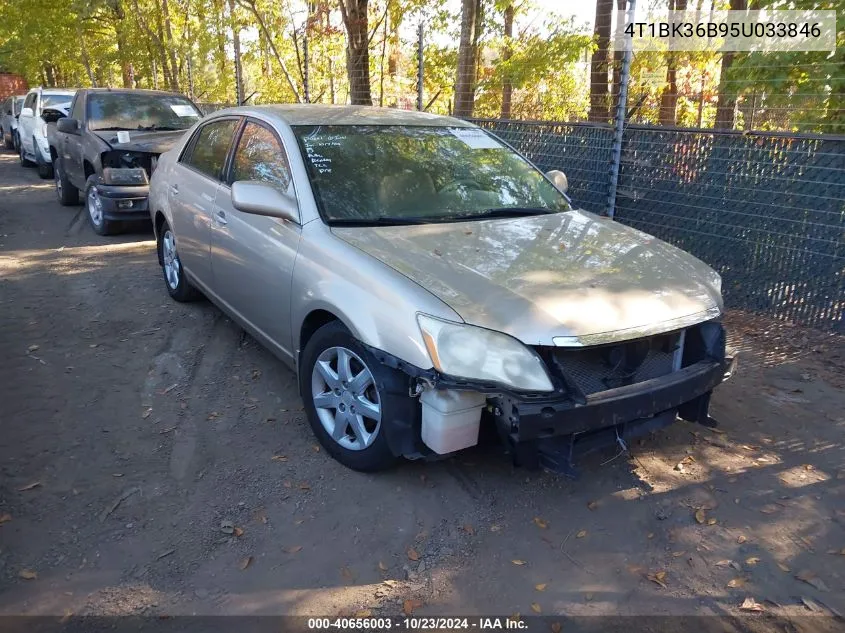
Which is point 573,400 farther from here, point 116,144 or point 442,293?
point 116,144

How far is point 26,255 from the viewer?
25.8 feet

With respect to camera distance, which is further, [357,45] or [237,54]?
[237,54]

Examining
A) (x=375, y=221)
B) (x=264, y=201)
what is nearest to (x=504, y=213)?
(x=375, y=221)

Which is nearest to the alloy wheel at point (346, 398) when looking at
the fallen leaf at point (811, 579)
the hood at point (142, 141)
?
the fallen leaf at point (811, 579)

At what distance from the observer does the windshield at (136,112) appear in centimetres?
930

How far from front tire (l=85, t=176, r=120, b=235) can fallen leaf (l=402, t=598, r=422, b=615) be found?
7466 millimetres

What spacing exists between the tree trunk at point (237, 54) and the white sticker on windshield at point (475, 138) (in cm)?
870

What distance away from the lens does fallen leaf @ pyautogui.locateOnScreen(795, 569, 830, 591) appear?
2.78 metres

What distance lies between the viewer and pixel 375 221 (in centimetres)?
371

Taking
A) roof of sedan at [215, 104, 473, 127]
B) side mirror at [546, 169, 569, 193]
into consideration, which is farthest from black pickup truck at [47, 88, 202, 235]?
side mirror at [546, 169, 569, 193]

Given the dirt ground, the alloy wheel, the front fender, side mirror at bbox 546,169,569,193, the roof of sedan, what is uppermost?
the roof of sedan

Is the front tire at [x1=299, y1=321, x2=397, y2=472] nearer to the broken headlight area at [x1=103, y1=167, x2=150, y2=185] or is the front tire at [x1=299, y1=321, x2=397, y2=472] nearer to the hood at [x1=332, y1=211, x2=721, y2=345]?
the hood at [x1=332, y1=211, x2=721, y2=345]

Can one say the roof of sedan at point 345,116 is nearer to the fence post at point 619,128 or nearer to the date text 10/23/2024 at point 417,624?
the fence post at point 619,128

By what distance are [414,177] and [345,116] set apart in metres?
0.76
